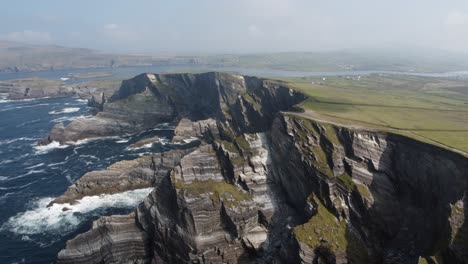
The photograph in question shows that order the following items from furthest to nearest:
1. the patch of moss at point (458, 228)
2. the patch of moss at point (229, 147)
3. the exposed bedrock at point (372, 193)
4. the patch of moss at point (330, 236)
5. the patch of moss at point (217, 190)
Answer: the patch of moss at point (229, 147) → the patch of moss at point (217, 190) → the patch of moss at point (330, 236) → the exposed bedrock at point (372, 193) → the patch of moss at point (458, 228)

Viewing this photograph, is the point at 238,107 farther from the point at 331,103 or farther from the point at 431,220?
the point at 431,220

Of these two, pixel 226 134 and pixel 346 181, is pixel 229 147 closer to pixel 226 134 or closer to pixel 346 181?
pixel 346 181

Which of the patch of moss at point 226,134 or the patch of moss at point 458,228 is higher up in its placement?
the patch of moss at point 458,228

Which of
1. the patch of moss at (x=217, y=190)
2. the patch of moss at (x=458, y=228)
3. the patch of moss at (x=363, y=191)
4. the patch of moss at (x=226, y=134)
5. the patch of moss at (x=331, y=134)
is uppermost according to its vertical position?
the patch of moss at (x=331, y=134)

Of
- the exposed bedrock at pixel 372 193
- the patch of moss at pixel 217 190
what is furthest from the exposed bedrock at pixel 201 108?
the patch of moss at pixel 217 190

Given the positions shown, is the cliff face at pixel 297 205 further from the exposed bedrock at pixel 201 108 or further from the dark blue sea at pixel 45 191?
the exposed bedrock at pixel 201 108

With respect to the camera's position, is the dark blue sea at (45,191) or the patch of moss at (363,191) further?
the dark blue sea at (45,191)

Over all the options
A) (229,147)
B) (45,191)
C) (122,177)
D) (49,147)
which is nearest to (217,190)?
(229,147)
